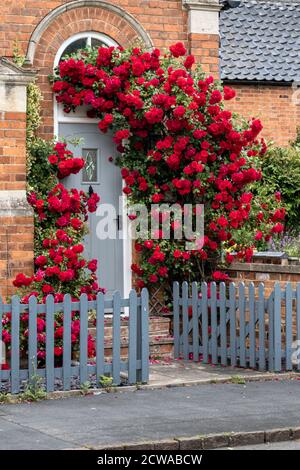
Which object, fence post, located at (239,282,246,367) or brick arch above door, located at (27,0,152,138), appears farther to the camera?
brick arch above door, located at (27,0,152,138)

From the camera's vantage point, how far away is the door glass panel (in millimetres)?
14281

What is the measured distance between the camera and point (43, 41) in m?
14.0

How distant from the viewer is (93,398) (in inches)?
433

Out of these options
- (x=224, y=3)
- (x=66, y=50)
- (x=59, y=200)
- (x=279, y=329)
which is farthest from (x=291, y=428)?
(x=224, y=3)

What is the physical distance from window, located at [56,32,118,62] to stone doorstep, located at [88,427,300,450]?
6700 millimetres

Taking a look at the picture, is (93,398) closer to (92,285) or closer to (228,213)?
(92,285)

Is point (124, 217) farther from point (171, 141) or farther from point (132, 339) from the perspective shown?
point (132, 339)

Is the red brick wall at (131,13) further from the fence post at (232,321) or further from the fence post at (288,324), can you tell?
the fence post at (288,324)

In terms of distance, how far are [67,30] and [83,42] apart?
0.98ft

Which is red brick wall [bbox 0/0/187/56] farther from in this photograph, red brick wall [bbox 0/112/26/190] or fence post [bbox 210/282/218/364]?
fence post [bbox 210/282/218/364]

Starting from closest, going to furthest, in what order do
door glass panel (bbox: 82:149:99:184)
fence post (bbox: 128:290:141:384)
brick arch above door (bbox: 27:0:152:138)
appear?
fence post (bbox: 128:290:141:384) → brick arch above door (bbox: 27:0:152:138) → door glass panel (bbox: 82:149:99:184)

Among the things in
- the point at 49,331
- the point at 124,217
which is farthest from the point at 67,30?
the point at 49,331

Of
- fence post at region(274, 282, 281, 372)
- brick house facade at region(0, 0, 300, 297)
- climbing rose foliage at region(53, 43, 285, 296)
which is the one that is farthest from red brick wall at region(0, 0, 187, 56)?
fence post at region(274, 282, 281, 372)

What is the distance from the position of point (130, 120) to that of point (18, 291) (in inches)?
116
